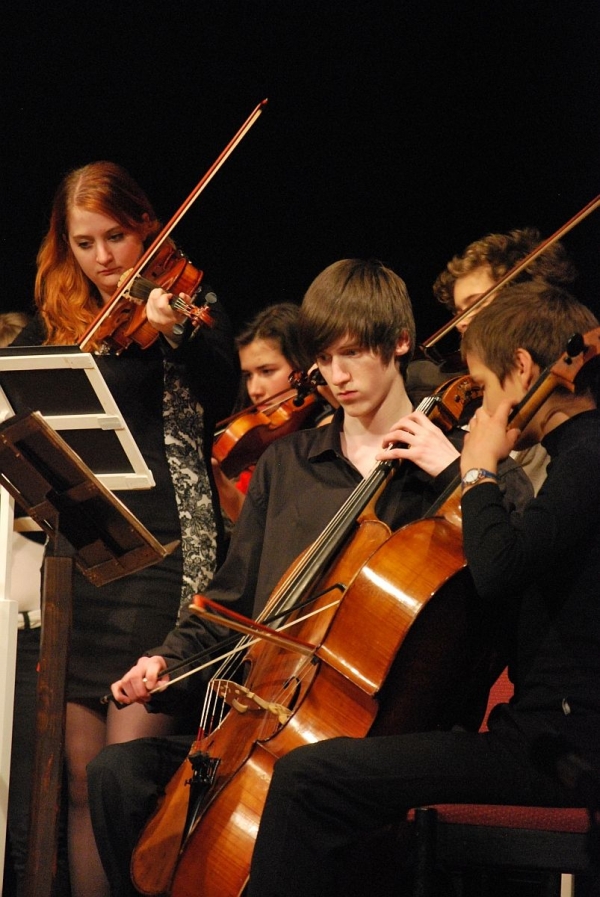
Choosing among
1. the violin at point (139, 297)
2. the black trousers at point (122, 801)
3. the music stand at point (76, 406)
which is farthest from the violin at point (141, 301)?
the black trousers at point (122, 801)

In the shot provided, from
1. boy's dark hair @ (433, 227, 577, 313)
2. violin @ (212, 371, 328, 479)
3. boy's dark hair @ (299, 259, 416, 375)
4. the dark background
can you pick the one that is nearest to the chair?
boy's dark hair @ (299, 259, 416, 375)

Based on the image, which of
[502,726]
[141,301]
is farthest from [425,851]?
[141,301]

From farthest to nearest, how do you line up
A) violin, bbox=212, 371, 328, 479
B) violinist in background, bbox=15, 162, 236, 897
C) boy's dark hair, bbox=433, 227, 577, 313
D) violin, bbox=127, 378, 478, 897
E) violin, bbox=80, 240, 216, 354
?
violin, bbox=212, 371, 328, 479, boy's dark hair, bbox=433, 227, 577, 313, violin, bbox=80, 240, 216, 354, violinist in background, bbox=15, 162, 236, 897, violin, bbox=127, 378, 478, 897

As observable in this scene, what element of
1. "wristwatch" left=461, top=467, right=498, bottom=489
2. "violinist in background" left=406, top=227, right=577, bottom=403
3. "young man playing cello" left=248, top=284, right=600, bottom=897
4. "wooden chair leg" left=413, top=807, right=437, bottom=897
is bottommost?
"wooden chair leg" left=413, top=807, right=437, bottom=897

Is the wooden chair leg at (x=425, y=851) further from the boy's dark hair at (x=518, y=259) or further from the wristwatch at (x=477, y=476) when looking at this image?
the boy's dark hair at (x=518, y=259)

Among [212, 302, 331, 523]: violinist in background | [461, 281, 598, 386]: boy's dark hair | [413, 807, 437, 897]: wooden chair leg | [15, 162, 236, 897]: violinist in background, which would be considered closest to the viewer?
[413, 807, 437, 897]: wooden chair leg

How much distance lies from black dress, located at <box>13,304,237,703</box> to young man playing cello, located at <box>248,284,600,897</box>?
2.15ft

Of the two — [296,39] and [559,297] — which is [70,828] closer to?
[559,297]

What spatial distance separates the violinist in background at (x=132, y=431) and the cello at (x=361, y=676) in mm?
453

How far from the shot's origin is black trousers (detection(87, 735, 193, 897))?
1792 mm

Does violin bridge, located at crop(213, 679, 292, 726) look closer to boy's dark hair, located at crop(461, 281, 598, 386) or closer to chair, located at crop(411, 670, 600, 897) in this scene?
chair, located at crop(411, 670, 600, 897)

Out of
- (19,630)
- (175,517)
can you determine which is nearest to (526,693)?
(175,517)

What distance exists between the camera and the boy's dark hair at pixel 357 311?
6.74 feet

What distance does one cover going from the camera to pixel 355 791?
146 centimetres
